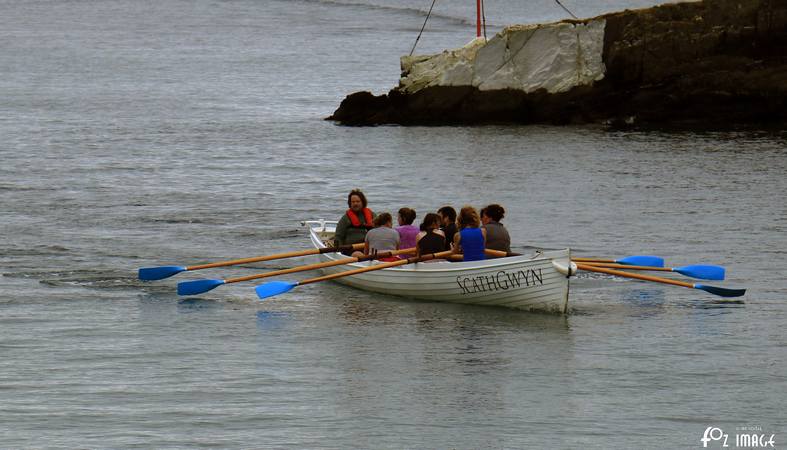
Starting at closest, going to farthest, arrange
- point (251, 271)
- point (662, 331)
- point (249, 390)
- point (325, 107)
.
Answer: point (249, 390)
point (662, 331)
point (251, 271)
point (325, 107)

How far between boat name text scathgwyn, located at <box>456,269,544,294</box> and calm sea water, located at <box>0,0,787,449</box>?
548 mm

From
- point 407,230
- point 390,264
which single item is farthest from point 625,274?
point 390,264

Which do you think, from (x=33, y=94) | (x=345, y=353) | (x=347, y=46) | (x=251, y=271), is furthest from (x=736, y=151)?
(x=347, y=46)

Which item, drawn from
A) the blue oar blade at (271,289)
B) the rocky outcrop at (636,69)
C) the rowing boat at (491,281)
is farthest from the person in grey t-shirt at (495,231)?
the rocky outcrop at (636,69)

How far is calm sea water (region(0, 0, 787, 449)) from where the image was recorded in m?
19.8

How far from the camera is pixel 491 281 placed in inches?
983

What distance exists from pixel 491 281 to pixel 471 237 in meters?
0.88

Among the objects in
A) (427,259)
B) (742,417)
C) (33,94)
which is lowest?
(742,417)

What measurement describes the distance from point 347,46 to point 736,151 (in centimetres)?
5612

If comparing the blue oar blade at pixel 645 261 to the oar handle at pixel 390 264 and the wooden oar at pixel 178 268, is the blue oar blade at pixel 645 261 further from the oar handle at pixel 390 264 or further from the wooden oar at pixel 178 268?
the wooden oar at pixel 178 268

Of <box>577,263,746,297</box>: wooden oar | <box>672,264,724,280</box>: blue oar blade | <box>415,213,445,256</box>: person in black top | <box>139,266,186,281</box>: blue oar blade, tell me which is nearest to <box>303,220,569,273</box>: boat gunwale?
<box>415,213,445,256</box>: person in black top

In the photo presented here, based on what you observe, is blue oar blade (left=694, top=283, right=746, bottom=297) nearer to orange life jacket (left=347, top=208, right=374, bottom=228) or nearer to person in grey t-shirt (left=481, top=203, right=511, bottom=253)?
person in grey t-shirt (left=481, top=203, right=511, bottom=253)

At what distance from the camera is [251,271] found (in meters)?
30.3

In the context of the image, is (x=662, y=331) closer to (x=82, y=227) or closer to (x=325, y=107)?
(x=82, y=227)
